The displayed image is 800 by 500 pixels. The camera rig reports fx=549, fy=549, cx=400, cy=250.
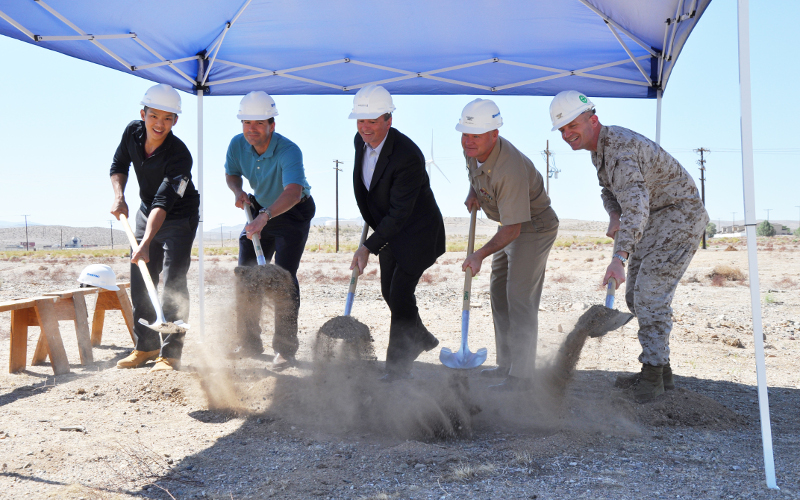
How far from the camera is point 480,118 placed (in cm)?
399

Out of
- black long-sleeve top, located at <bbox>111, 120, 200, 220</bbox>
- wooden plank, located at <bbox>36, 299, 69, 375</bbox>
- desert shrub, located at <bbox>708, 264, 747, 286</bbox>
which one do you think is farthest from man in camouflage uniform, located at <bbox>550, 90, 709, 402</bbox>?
desert shrub, located at <bbox>708, 264, 747, 286</bbox>

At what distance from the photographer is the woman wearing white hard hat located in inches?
178

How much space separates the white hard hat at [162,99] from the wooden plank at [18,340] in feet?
7.02

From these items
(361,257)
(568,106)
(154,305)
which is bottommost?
(154,305)

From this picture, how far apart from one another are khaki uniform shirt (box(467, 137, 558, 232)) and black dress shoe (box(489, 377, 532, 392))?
116 cm

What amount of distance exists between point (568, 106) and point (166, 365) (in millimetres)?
3726

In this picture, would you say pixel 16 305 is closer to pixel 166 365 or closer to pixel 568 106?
pixel 166 365

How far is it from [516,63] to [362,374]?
11.5 feet

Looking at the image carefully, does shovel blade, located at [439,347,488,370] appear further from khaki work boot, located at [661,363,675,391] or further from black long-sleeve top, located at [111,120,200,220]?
black long-sleeve top, located at [111,120,200,220]

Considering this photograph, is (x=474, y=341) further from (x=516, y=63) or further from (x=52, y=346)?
(x=52, y=346)

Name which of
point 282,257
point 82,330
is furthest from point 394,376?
point 82,330

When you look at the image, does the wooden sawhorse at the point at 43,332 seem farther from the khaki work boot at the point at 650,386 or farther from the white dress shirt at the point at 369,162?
the khaki work boot at the point at 650,386

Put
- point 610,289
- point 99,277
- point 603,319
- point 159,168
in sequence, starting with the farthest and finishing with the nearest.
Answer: point 99,277 → point 159,168 → point 603,319 → point 610,289

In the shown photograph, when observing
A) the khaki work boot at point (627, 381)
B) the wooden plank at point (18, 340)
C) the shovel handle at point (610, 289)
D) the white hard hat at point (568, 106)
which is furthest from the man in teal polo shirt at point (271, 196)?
the khaki work boot at point (627, 381)
